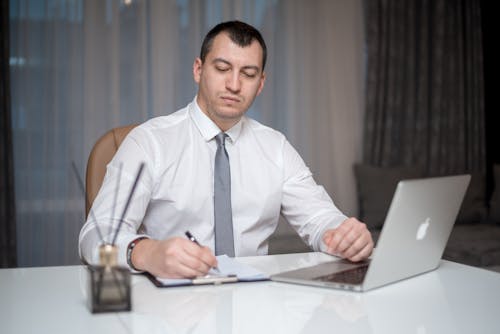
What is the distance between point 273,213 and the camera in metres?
2.11

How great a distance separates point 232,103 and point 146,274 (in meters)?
0.74

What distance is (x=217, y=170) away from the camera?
6.48ft

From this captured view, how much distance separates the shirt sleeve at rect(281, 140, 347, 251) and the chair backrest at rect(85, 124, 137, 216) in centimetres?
56

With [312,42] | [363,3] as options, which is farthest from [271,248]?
[363,3]

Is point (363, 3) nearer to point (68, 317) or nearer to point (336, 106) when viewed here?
point (336, 106)

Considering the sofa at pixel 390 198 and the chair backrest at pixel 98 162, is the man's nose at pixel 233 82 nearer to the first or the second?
the chair backrest at pixel 98 162

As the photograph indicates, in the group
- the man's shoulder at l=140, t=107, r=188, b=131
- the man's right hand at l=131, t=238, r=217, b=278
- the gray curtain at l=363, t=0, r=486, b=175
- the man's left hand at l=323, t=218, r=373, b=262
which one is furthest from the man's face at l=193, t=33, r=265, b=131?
the gray curtain at l=363, t=0, r=486, b=175

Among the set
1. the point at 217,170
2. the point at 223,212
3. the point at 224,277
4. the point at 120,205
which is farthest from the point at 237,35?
the point at 224,277

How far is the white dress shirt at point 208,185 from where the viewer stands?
1959mm

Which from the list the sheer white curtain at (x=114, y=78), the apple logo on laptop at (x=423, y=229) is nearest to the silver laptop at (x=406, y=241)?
the apple logo on laptop at (x=423, y=229)

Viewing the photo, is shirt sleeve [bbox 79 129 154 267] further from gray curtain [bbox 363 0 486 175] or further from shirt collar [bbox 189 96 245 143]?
gray curtain [bbox 363 0 486 175]

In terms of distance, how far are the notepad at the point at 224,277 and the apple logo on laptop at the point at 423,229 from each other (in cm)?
33

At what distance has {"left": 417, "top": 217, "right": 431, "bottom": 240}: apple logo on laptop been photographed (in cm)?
134

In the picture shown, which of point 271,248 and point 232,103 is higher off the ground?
point 232,103
